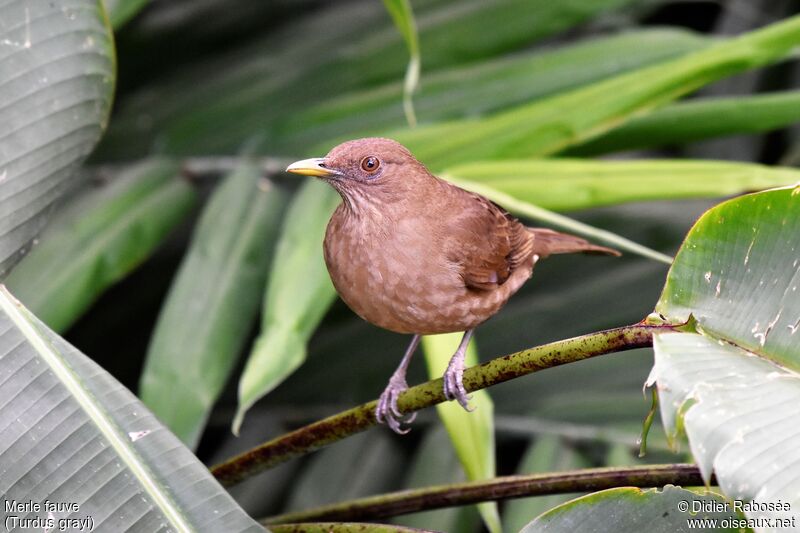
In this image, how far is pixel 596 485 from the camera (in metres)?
1.77

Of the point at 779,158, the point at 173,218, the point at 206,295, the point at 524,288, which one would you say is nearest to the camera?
the point at 206,295

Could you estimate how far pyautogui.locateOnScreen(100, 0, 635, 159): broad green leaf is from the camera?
3.53 meters

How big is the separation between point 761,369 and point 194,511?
1.01m

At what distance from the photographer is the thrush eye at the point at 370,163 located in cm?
233

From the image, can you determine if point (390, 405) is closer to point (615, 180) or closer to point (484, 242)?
point (484, 242)

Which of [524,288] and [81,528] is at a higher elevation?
[81,528]

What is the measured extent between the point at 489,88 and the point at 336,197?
2.65 feet

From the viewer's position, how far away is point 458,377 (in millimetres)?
2027

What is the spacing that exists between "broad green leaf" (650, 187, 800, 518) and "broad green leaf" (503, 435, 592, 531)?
1.42 m

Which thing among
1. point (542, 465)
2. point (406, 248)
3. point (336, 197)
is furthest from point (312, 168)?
point (542, 465)

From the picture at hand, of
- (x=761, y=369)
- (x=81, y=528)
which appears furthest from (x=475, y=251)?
(x=81, y=528)

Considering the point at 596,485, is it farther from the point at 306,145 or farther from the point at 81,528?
the point at 306,145

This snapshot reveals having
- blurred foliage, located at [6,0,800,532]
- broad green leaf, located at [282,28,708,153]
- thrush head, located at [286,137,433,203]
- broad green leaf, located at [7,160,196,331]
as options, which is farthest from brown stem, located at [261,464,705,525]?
broad green leaf, located at [282,28,708,153]

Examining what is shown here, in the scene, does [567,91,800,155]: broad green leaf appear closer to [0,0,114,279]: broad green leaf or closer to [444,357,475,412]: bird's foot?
[444,357,475,412]: bird's foot
